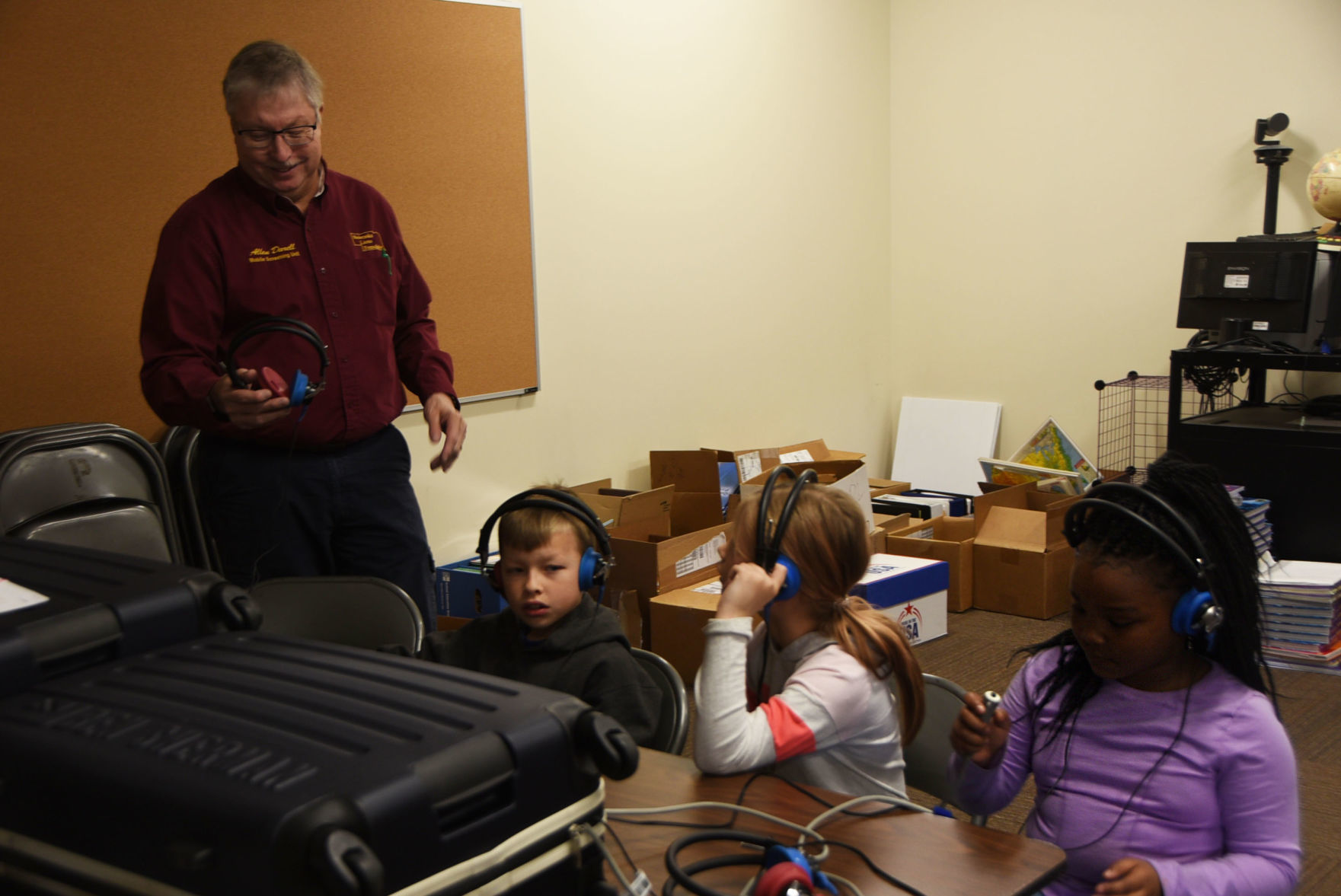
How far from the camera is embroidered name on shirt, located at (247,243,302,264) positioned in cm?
212

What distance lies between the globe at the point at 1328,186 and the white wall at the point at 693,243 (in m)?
1.97

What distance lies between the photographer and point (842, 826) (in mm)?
1104

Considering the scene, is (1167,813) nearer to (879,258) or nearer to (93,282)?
(93,282)

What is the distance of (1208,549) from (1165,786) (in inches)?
11.4

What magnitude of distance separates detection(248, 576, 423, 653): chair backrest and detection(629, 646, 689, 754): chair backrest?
54 centimetres

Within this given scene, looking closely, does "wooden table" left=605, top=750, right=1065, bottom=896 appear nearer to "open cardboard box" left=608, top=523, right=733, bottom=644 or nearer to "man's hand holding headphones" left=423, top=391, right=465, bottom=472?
"man's hand holding headphones" left=423, top=391, right=465, bottom=472

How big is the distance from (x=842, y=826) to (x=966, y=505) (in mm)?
3703

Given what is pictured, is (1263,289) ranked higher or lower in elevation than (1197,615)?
higher

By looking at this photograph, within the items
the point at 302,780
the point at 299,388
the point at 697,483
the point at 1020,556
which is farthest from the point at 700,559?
the point at 302,780

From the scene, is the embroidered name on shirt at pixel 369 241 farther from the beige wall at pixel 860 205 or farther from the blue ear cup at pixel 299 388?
the beige wall at pixel 860 205

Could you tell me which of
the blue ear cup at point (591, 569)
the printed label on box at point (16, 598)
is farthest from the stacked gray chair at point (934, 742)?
the printed label on box at point (16, 598)

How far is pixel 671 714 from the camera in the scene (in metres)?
1.63

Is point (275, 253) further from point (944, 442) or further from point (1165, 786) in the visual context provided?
point (944, 442)

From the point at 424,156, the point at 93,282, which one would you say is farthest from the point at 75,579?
the point at 424,156
